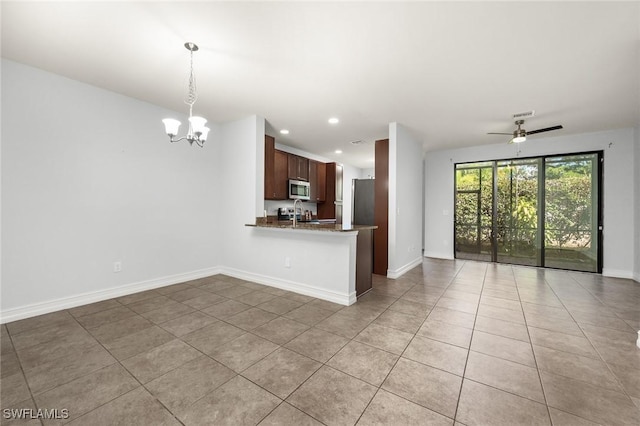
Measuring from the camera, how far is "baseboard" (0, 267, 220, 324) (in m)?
2.62

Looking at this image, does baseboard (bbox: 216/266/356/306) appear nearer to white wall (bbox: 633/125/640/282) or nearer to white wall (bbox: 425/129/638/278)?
white wall (bbox: 425/129/638/278)

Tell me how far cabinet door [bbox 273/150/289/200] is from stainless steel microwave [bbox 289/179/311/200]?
113 millimetres

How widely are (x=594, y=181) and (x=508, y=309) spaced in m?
3.99

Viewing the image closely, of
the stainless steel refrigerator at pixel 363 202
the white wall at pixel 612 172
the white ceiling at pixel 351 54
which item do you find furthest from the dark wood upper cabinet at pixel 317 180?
the white wall at pixel 612 172

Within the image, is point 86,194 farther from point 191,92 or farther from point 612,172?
point 612,172

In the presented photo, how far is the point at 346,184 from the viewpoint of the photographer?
27.7 feet

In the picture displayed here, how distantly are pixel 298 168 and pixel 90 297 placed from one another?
13.6 feet

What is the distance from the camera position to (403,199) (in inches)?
185

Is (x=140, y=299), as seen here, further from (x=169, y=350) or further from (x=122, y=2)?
(x=122, y=2)

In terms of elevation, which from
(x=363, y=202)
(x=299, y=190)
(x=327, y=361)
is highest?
(x=299, y=190)

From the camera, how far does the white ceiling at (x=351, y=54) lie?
191 centimetres

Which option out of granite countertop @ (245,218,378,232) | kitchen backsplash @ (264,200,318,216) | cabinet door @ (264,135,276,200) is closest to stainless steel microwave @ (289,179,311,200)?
kitchen backsplash @ (264,200,318,216)

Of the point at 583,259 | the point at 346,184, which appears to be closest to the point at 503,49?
the point at 583,259

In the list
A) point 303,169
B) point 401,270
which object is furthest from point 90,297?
point 401,270
